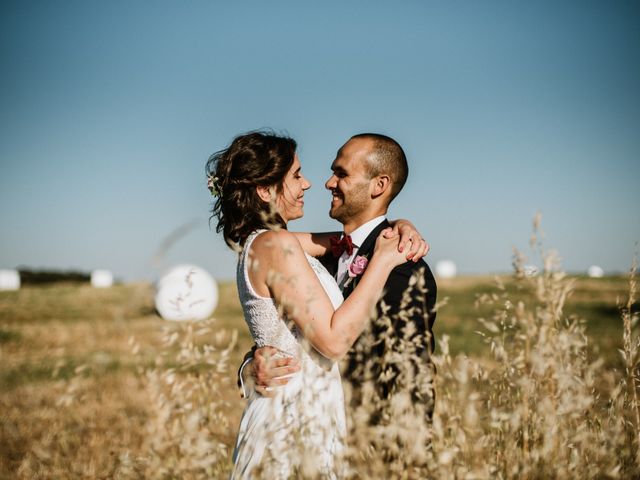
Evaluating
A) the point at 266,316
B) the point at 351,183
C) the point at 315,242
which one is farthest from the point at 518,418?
the point at 315,242

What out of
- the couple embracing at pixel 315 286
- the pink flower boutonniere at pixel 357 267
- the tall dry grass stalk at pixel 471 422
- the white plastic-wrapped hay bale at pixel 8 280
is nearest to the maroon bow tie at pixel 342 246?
the couple embracing at pixel 315 286

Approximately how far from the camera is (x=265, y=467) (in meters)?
2.14

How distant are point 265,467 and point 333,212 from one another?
239 cm

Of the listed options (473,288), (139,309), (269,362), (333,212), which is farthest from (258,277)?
(473,288)

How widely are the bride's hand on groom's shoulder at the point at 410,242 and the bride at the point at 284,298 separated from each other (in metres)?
0.05

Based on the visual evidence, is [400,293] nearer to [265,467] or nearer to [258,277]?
[258,277]

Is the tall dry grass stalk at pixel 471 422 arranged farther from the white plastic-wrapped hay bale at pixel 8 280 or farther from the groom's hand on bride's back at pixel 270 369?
the white plastic-wrapped hay bale at pixel 8 280

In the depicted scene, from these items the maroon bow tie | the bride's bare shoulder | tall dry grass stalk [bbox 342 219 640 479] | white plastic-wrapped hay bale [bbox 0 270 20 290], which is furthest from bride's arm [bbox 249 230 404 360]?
white plastic-wrapped hay bale [bbox 0 270 20 290]

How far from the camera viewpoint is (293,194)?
4.00 m

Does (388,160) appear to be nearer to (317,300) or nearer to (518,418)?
(317,300)

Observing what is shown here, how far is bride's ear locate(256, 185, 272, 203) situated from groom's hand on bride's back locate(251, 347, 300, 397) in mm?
1057

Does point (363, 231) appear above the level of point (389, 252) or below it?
above

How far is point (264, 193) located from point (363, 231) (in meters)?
0.81

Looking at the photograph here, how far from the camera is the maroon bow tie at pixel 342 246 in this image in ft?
13.5
